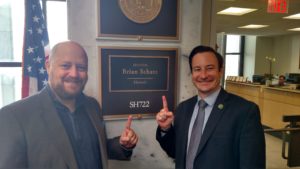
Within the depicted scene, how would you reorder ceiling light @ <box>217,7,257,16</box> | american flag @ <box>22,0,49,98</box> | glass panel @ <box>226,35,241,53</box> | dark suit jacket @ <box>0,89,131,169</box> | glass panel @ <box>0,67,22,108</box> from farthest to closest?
glass panel @ <box>226,35,241,53</box>, ceiling light @ <box>217,7,257,16</box>, glass panel @ <box>0,67,22,108</box>, american flag @ <box>22,0,49,98</box>, dark suit jacket @ <box>0,89,131,169</box>

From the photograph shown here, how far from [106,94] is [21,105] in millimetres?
654

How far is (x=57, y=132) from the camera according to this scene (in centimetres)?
111

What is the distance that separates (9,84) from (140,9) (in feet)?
5.65

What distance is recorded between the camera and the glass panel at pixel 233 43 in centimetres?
1102

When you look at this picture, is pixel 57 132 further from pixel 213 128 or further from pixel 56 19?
pixel 56 19

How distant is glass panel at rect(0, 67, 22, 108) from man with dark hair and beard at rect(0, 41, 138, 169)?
4.99 feet

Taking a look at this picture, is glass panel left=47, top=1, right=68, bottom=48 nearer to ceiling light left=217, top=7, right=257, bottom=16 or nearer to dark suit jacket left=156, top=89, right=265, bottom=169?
dark suit jacket left=156, top=89, right=265, bottom=169

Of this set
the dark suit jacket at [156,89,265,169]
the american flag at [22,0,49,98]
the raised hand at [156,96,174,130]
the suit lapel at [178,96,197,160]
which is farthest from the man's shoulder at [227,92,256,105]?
the american flag at [22,0,49,98]

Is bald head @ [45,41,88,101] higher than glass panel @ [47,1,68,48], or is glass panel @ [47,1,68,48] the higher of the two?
glass panel @ [47,1,68,48]

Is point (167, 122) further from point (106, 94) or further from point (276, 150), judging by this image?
point (276, 150)

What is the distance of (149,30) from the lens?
5.64 feet

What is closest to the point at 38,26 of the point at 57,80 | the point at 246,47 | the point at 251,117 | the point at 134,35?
the point at 134,35

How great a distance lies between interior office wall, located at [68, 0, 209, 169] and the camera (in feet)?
5.31

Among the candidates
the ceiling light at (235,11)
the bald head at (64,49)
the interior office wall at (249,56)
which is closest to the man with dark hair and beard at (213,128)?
the bald head at (64,49)
